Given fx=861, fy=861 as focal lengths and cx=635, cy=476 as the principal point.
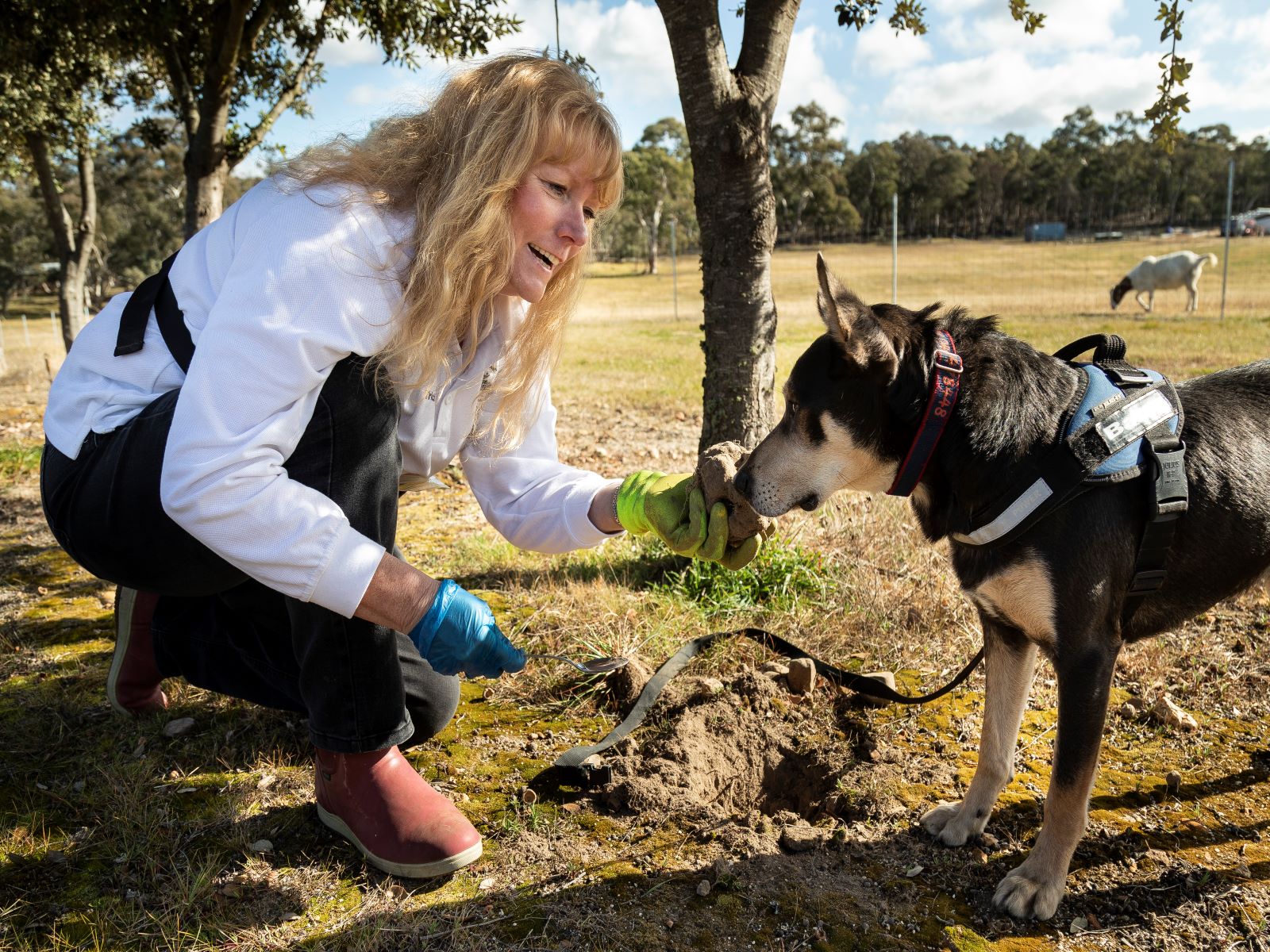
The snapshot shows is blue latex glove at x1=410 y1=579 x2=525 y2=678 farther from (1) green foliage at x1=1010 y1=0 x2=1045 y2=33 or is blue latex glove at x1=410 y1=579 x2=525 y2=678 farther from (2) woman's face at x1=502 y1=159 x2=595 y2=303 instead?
(1) green foliage at x1=1010 y1=0 x2=1045 y2=33

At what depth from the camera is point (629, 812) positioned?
2758mm

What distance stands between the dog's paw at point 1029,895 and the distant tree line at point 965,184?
190 feet

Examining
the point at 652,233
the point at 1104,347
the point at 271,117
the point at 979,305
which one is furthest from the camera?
the point at 652,233

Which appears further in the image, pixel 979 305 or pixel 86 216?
pixel 979 305

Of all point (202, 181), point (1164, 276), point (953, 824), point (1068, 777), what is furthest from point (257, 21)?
point (1164, 276)

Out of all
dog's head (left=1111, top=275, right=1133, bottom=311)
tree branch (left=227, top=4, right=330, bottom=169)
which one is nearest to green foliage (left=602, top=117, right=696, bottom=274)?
dog's head (left=1111, top=275, right=1133, bottom=311)

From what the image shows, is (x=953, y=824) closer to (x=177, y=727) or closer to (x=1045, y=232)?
(x=177, y=727)

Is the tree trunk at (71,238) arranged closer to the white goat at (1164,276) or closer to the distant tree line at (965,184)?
the white goat at (1164,276)

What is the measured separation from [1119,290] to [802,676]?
2468cm

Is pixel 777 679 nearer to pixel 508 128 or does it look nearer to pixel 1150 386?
pixel 1150 386

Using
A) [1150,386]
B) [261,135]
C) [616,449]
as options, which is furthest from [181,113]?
[1150,386]

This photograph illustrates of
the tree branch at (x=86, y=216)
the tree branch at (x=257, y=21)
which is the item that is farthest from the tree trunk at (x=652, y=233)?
the tree branch at (x=257, y=21)

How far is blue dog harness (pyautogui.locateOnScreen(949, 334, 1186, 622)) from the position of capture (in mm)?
2395

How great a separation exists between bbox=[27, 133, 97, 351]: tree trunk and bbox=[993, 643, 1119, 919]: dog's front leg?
56.5 feet
